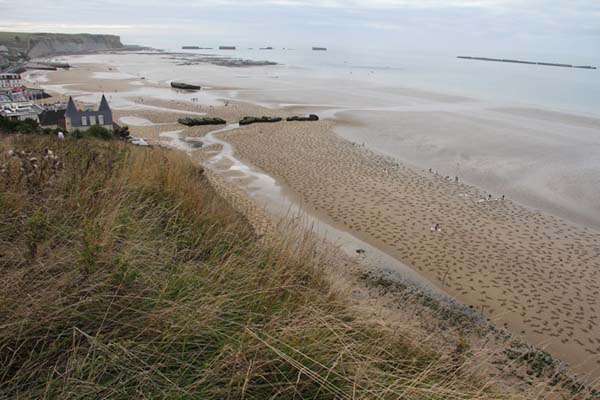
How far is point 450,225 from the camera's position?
49.1 ft

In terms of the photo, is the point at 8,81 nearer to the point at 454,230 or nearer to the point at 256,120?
the point at 256,120

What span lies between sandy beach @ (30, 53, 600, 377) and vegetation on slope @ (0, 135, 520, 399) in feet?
14.8

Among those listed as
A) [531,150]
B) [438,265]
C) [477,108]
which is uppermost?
[477,108]

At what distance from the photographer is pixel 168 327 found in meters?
2.43

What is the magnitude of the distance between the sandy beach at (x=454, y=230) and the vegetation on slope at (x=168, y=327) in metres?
4.50

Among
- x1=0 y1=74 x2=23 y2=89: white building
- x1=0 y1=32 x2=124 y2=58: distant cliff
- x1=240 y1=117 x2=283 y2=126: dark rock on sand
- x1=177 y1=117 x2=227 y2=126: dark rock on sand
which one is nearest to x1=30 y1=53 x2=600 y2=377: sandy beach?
x1=177 y1=117 x2=227 y2=126: dark rock on sand

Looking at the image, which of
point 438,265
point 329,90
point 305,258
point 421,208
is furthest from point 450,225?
point 329,90

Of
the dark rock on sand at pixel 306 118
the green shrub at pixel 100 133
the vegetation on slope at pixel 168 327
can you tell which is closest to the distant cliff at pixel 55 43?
the dark rock on sand at pixel 306 118

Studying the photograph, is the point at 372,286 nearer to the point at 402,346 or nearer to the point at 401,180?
the point at 402,346

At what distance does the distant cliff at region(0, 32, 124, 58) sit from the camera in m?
129

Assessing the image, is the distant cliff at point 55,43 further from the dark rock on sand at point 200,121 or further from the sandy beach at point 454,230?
the sandy beach at point 454,230

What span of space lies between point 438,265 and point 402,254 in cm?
116

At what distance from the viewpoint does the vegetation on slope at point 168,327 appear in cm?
211

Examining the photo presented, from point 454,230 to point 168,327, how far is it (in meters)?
13.8
